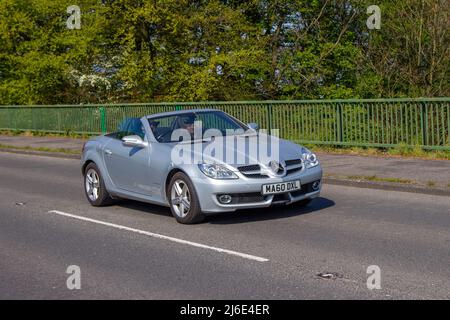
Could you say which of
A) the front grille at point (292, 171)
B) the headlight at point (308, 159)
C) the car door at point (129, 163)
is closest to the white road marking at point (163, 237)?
the car door at point (129, 163)

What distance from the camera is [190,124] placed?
9977mm

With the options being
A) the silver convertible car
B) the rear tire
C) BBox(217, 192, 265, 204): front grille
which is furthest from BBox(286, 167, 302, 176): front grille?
the rear tire

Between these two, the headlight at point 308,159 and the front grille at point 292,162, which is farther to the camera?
the headlight at point 308,159

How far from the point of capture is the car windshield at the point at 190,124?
9797mm

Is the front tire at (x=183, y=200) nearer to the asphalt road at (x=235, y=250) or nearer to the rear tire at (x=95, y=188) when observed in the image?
the asphalt road at (x=235, y=250)

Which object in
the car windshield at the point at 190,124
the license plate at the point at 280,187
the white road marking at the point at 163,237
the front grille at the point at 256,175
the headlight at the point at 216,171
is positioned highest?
the car windshield at the point at 190,124

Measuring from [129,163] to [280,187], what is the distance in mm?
2396

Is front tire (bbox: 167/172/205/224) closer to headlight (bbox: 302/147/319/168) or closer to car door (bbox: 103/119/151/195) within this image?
car door (bbox: 103/119/151/195)

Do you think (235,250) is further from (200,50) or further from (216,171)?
(200,50)

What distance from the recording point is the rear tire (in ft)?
35.0

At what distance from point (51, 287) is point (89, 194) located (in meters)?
4.89

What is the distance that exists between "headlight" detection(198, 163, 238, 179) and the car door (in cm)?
115

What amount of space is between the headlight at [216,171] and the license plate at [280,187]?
0.41m
